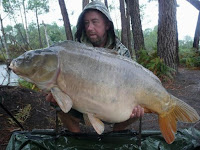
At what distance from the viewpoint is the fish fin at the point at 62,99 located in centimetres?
138

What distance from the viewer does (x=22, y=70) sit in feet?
4.50

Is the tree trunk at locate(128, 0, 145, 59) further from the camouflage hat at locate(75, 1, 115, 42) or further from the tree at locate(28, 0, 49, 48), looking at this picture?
the tree at locate(28, 0, 49, 48)

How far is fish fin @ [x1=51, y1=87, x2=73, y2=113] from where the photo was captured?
1384mm

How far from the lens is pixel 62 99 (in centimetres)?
139

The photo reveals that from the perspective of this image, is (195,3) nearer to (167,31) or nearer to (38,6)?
(167,31)

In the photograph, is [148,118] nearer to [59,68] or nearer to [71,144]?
[71,144]

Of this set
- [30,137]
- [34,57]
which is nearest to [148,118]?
[30,137]

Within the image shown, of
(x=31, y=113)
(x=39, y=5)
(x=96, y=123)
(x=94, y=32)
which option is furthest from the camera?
(x=39, y=5)

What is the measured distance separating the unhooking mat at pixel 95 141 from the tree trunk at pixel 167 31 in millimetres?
3637

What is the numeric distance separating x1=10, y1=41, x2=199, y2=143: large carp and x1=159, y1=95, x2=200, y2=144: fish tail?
2 cm

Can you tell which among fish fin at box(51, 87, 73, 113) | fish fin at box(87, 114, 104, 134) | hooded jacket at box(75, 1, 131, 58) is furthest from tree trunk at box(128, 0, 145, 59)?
fish fin at box(51, 87, 73, 113)

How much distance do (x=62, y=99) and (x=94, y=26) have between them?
1066 mm

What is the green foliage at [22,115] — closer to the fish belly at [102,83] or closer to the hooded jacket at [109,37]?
the hooded jacket at [109,37]

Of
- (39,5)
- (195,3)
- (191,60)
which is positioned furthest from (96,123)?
(39,5)
